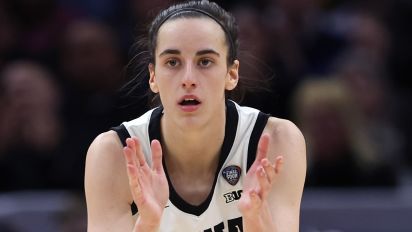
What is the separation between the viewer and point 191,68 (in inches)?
163

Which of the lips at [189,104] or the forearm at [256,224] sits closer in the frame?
the forearm at [256,224]

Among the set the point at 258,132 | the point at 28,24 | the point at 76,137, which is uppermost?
the point at 28,24

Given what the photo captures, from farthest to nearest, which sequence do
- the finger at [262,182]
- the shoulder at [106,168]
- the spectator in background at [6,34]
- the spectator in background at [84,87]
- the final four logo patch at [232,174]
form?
1. the spectator in background at [6,34]
2. the spectator in background at [84,87]
3. the final four logo patch at [232,174]
4. the shoulder at [106,168]
5. the finger at [262,182]

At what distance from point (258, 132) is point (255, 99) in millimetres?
2279

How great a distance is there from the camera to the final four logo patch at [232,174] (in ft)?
14.4

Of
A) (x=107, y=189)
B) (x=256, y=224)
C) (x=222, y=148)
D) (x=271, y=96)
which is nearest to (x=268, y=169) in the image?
(x=256, y=224)

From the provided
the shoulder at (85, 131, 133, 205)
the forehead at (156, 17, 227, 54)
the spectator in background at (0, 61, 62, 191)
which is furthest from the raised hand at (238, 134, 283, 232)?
the spectator in background at (0, 61, 62, 191)

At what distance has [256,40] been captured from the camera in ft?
23.9

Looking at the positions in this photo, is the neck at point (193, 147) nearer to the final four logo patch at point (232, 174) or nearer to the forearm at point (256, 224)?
the final four logo patch at point (232, 174)

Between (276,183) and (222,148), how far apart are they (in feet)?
1.07

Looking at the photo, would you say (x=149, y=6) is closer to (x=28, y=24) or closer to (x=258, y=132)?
(x=28, y=24)

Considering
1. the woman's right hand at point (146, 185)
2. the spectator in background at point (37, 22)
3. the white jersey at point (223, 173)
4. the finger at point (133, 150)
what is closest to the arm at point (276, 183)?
the white jersey at point (223, 173)

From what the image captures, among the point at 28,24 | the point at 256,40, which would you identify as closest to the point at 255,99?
the point at 256,40

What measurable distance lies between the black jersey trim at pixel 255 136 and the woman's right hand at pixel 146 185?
0.55 meters
